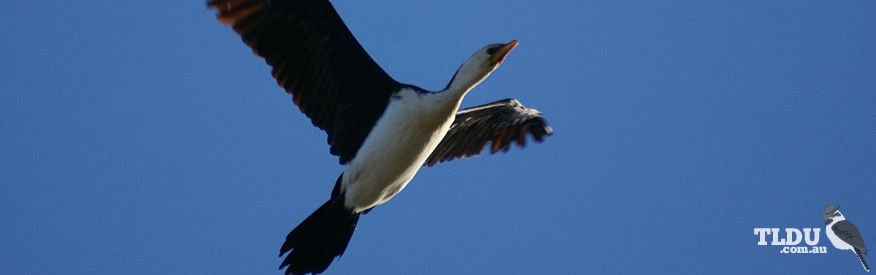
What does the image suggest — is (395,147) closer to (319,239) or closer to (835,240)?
(319,239)

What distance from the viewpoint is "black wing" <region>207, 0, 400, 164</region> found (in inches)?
259

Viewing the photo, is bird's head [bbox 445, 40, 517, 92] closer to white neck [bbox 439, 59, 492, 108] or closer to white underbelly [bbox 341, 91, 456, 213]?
white neck [bbox 439, 59, 492, 108]

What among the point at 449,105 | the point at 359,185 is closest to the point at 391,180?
the point at 359,185

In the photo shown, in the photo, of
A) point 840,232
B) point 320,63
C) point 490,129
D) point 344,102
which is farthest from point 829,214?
point 320,63

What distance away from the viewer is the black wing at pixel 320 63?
259 inches

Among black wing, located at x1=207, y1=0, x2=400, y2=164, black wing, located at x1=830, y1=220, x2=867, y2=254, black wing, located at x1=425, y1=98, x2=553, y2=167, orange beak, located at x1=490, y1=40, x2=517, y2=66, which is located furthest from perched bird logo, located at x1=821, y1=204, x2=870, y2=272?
black wing, located at x1=207, y1=0, x2=400, y2=164

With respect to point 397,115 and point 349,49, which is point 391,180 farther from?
point 349,49

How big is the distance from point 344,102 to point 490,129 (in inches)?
60.4

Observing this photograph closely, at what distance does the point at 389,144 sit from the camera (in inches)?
262

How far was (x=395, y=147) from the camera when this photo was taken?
6.64 m

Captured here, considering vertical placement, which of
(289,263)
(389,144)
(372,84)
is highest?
(372,84)

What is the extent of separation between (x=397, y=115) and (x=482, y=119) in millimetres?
1384

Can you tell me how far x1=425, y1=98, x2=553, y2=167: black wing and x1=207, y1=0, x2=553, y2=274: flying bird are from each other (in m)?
0.97

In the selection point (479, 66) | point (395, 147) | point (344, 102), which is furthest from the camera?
point (344, 102)
